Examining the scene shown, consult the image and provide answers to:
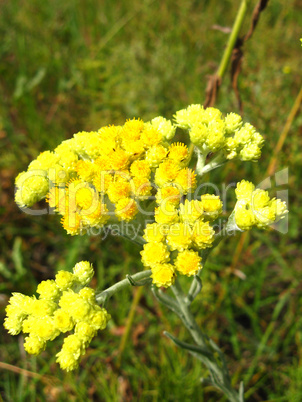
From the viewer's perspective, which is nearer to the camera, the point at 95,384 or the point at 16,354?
the point at 95,384

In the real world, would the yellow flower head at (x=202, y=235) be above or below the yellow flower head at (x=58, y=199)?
below

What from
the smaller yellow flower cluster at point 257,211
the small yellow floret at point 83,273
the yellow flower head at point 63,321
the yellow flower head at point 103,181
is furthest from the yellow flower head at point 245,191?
the yellow flower head at point 63,321

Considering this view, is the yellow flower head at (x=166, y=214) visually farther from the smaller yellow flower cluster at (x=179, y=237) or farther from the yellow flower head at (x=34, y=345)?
the yellow flower head at (x=34, y=345)

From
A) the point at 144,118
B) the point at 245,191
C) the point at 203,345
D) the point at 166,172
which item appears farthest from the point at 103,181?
the point at 144,118

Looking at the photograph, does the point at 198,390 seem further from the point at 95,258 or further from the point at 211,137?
the point at 211,137

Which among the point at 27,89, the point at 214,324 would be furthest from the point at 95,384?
the point at 27,89

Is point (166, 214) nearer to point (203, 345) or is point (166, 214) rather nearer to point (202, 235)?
point (202, 235)
